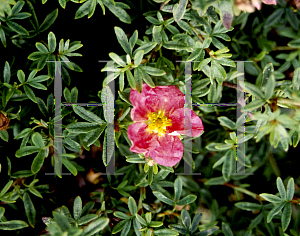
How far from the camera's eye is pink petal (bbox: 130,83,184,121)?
5.01 ft

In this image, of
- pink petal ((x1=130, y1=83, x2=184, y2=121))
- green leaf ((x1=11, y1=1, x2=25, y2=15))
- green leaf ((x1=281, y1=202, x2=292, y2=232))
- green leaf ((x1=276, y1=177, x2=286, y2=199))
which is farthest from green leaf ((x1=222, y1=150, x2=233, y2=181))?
green leaf ((x1=11, y1=1, x2=25, y2=15))

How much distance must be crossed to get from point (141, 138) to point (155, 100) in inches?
10.2

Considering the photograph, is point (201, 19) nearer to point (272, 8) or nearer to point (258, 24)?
point (258, 24)

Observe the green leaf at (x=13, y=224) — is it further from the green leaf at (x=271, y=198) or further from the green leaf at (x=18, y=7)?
the green leaf at (x=271, y=198)

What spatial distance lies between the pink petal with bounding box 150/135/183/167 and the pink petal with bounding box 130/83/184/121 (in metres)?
0.20

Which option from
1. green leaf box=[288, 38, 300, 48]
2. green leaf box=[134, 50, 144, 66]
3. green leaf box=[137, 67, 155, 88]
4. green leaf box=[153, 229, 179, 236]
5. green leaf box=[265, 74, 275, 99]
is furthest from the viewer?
green leaf box=[288, 38, 300, 48]

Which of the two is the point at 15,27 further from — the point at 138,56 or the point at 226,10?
the point at 226,10

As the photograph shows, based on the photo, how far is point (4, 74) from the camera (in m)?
1.71

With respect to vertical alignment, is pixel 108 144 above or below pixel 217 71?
below

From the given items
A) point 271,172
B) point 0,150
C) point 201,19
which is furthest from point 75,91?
point 271,172

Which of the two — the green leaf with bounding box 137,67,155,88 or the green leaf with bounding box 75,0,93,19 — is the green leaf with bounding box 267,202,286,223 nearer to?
the green leaf with bounding box 137,67,155,88

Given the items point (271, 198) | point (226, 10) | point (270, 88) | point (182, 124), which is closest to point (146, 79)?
point (182, 124)

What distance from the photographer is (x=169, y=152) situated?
5.22 feet

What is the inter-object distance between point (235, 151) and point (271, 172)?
0.70m
